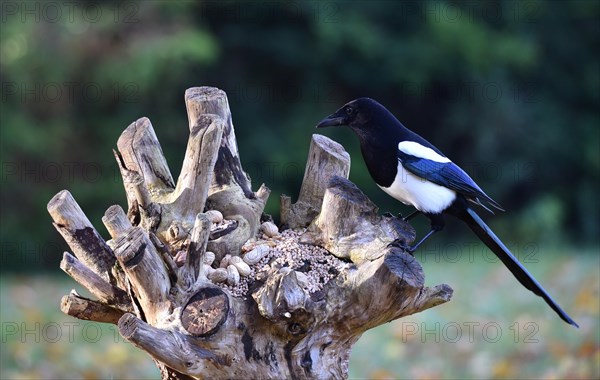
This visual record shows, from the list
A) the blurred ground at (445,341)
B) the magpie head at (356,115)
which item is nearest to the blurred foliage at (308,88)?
the blurred ground at (445,341)

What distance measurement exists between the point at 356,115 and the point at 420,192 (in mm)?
402

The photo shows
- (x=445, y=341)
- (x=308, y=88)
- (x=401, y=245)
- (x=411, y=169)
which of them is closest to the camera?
(x=401, y=245)

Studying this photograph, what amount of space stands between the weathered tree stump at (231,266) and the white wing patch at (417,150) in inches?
10.3

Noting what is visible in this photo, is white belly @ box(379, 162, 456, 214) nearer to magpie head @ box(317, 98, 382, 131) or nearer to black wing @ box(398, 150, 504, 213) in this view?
black wing @ box(398, 150, 504, 213)

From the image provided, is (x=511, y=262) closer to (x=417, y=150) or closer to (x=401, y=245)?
(x=417, y=150)

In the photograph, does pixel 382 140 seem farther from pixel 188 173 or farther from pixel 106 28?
pixel 106 28

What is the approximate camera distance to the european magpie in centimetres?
338

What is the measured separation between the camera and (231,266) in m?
2.81

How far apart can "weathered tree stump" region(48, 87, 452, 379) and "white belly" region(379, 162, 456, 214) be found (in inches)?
10.2

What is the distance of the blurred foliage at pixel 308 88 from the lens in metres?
8.77

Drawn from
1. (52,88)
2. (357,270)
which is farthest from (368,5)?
(357,270)

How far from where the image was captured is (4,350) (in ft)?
17.4

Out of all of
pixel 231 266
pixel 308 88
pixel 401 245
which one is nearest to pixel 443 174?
pixel 401 245

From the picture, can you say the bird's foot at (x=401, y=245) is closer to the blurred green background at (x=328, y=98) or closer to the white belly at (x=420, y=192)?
the white belly at (x=420, y=192)
